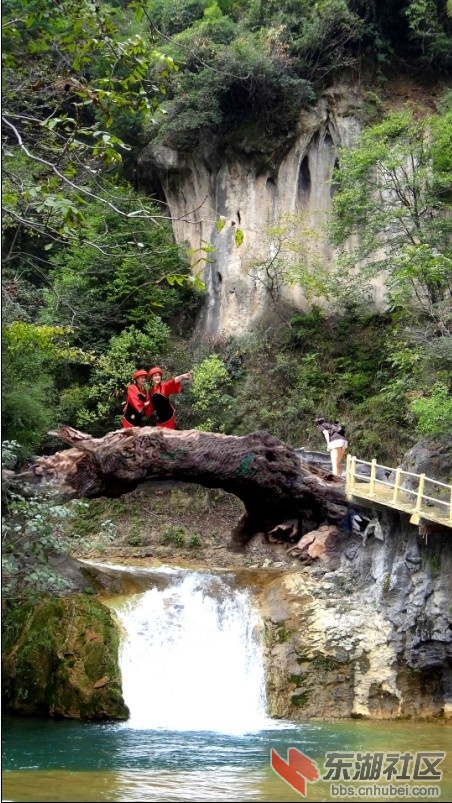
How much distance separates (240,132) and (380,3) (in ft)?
16.3

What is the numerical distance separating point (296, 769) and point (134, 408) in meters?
7.22

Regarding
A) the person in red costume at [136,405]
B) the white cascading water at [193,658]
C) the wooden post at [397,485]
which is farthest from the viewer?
the person in red costume at [136,405]

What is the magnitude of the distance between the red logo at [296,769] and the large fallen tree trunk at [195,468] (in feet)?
17.2

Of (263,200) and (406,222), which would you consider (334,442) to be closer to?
(406,222)

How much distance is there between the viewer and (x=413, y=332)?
17.3m

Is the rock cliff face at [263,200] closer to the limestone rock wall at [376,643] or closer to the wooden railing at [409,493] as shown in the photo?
the wooden railing at [409,493]

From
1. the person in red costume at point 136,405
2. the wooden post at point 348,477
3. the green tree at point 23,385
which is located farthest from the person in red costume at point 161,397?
the wooden post at point 348,477

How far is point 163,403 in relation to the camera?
600 inches

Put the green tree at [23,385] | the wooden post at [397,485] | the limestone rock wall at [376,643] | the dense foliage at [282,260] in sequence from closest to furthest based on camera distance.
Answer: the limestone rock wall at [376,643] → the wooden post at [397,485] → the green tree at [23,385] → the dense foliage at [282,260]

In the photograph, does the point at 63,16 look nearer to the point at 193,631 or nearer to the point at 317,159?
the point at 193,631

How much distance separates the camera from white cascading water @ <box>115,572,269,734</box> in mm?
12930

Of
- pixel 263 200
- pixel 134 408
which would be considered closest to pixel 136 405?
pixel 134 408

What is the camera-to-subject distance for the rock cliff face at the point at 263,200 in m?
24.0

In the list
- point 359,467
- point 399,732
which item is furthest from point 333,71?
point 399,732
